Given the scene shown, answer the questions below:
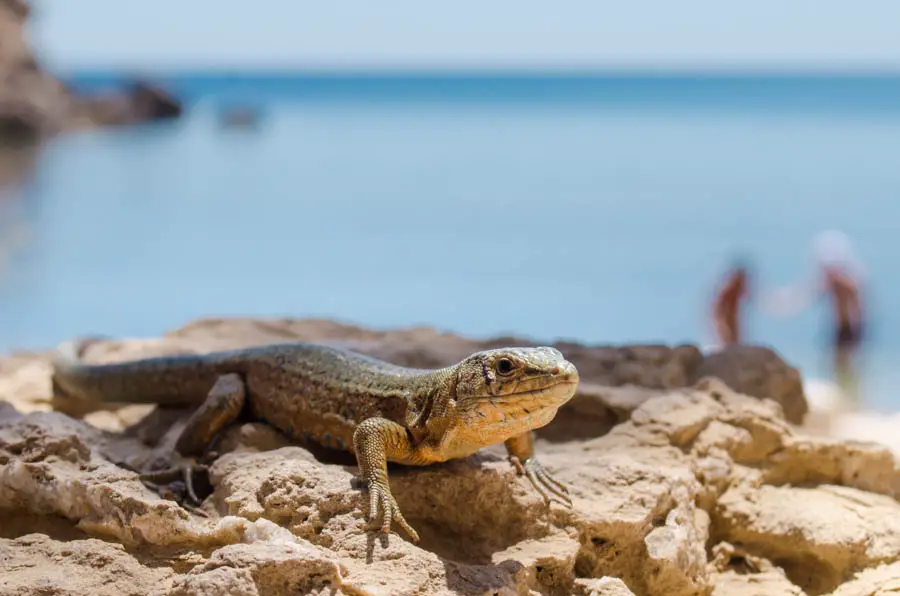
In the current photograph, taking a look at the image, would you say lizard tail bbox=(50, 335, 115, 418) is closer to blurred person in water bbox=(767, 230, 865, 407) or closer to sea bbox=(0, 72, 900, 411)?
sea bbox=(0, 72, 900, 411)

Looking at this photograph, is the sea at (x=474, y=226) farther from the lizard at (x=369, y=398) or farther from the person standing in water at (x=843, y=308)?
the lizard at (x=369, y=398)

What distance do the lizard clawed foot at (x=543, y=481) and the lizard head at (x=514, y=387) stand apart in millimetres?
429

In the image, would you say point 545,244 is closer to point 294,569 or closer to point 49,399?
point 49,399

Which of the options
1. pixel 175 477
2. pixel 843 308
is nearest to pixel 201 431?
pixel 175 477

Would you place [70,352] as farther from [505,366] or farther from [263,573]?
[505,366]

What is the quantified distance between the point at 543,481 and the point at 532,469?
2.8 inches

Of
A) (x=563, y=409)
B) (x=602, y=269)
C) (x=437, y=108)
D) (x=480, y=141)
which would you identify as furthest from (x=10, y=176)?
(x=437, y=108)

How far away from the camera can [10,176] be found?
76.3ft

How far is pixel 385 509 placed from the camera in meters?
3.83

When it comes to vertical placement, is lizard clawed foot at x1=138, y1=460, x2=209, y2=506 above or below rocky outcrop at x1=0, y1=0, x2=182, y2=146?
below

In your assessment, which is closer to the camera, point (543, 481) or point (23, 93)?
point (543, 481)

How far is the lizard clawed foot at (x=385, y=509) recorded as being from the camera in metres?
3.81

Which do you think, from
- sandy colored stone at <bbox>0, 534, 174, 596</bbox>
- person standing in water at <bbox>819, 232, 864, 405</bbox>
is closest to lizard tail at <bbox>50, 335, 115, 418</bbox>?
sandy colored stone at <bbox>0, 534, 174, 596</bbox>

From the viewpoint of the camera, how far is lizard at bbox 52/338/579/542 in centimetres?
380
